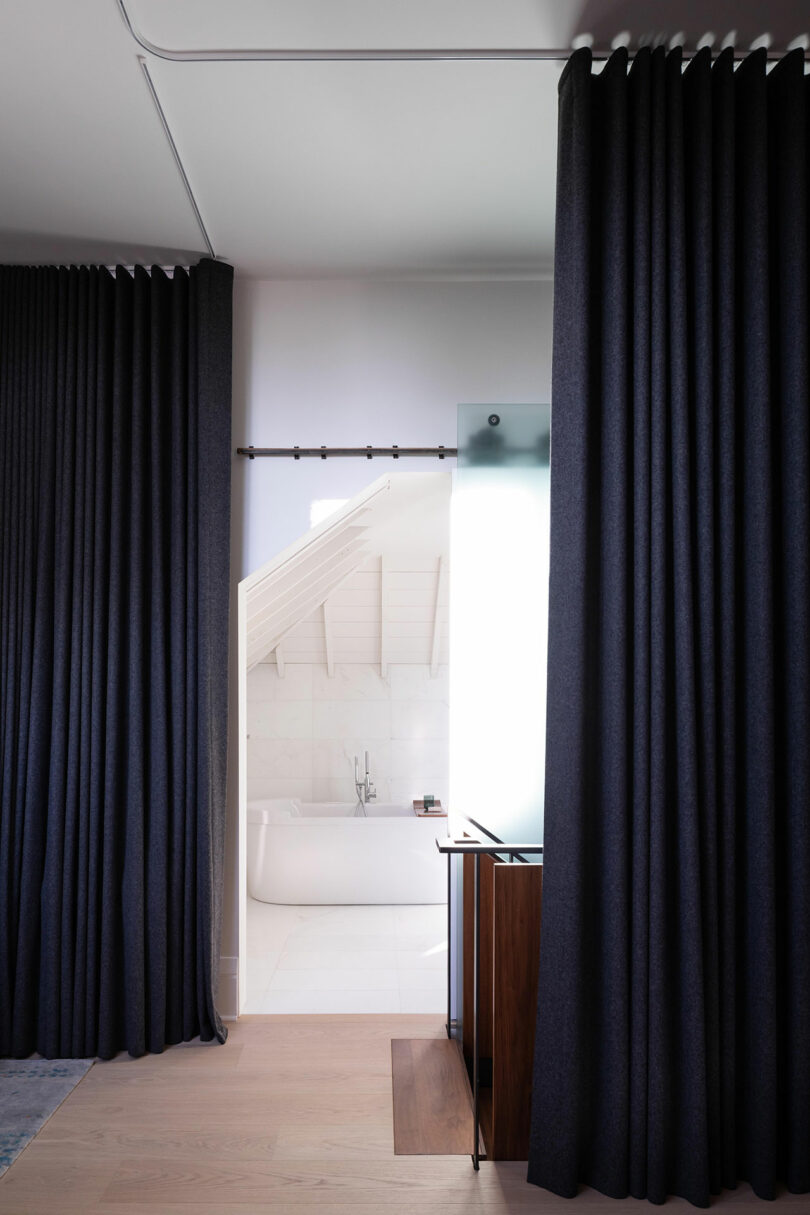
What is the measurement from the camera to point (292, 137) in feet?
7.92

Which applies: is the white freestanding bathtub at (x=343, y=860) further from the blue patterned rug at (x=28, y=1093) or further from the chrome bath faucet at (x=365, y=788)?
the blue patterned rug at (x=28, y=1093)

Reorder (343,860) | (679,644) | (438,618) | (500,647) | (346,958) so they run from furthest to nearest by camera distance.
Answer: (438,618) → (343,860) → (346,958) → (500,647) → (679,644)

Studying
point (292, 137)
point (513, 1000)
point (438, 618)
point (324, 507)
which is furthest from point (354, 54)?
point (438, 618)

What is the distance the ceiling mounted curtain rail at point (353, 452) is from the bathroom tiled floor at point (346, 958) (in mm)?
2145

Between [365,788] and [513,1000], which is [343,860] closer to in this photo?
[365,788]

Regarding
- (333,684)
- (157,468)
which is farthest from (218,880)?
(333,684)

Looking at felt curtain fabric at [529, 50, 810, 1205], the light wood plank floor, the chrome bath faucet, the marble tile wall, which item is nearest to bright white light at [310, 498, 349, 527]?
felt curtain fabric at [529, 50, 810, 1205]

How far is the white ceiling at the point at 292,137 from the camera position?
195cm

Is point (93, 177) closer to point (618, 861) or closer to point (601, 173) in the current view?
point (601, 173)

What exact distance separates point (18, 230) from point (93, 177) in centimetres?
47

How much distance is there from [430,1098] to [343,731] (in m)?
3.67

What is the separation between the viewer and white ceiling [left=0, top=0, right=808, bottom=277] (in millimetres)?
1953

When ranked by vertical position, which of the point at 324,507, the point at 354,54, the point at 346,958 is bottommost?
the point at 346,958

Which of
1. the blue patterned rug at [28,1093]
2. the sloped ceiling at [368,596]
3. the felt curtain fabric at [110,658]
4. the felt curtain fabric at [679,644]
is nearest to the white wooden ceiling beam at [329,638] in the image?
the sloped ceiling at [368,596]
